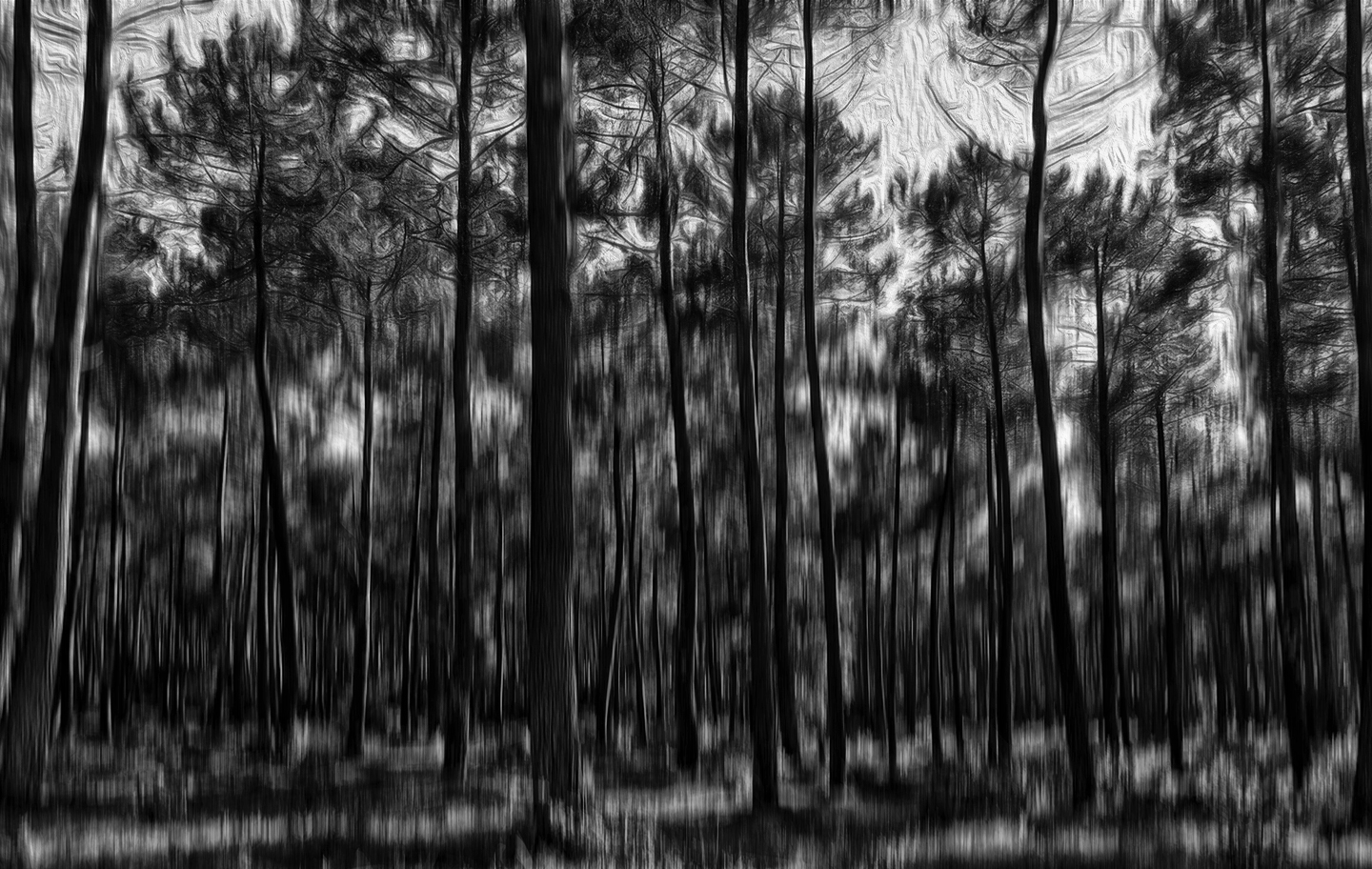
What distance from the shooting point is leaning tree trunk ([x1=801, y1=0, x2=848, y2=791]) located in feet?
44.0

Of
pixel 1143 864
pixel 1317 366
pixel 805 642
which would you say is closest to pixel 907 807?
pixel 1143 864

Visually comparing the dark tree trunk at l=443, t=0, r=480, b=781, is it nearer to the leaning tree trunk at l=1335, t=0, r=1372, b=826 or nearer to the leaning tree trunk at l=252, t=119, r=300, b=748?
the leaning tree trunk at l=252, t=119, r=300, b=748

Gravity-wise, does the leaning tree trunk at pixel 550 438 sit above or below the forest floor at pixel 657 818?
above

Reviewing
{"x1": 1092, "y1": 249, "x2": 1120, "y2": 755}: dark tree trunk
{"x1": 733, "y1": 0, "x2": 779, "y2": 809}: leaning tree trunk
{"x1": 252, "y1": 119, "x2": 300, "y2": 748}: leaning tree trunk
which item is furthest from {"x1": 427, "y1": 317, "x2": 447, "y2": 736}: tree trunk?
{"x1": 1092, "y1": 249, "x2": 1120, "y2": 755}: dark tree trunk

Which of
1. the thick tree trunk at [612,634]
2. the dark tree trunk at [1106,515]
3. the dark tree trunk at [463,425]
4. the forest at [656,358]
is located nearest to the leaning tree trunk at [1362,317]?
the forest at [656,358]

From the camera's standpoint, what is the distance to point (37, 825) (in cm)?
840

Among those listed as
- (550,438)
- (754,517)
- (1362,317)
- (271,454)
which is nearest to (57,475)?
(550,438)

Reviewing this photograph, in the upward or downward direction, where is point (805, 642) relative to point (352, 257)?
downward

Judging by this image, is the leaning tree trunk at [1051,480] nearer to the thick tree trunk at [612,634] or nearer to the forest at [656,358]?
the forest at [656,358]

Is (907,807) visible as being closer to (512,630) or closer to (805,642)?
(512,630)

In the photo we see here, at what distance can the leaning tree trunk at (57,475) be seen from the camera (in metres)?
8.77

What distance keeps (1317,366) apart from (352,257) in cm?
1618

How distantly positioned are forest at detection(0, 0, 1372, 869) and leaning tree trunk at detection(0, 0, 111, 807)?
38 millimetres

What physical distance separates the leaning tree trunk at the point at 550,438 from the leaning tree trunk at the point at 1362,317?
727 cm
